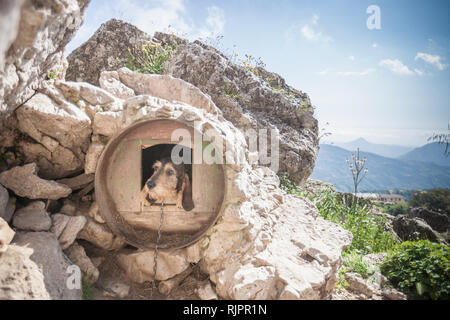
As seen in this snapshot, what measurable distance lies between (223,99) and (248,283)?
4939 mm

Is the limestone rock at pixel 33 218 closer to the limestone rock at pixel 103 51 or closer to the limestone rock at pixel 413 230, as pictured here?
the limestone rock at pixel 103 51

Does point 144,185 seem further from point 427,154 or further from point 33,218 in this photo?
point 427,154

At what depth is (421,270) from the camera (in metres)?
3.27

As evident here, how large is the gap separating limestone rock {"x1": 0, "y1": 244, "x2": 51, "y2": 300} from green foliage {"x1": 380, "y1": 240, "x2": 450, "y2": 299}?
4429 millimetres

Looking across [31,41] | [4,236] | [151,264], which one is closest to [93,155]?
[4,236]

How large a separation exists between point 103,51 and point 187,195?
604 cm

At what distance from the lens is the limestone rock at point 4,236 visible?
2.25 m

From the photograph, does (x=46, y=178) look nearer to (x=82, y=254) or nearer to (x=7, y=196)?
(x=7, y=196)

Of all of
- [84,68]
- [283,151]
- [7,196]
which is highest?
[84,68]

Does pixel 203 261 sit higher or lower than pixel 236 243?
lower

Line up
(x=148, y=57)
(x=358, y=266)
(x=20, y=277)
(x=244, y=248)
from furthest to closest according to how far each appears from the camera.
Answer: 1. (x=148, y=57)
2. (x=358, y=266)
3. (x=244, y=248)
4. (x=20, y=277)

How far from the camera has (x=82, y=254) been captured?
3.05 metres
